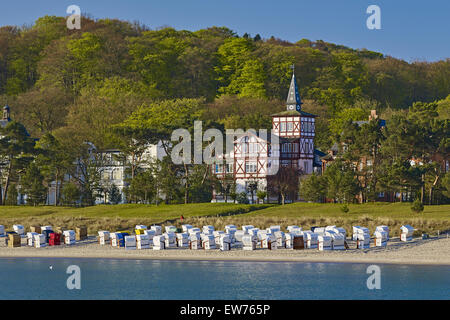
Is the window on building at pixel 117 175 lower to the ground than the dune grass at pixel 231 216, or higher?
higher

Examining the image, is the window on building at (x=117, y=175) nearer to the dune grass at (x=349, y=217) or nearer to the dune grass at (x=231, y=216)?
the dune grass at (x=231, y=216)

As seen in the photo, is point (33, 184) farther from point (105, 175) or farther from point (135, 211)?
point (135, 211)

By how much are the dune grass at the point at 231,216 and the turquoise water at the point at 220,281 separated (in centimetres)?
1311

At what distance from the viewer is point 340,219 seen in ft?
214

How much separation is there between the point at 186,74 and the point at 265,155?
169ft

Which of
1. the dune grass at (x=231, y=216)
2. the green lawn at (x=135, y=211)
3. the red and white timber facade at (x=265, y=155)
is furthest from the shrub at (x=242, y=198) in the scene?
the dune grass at (x=231, y=216)

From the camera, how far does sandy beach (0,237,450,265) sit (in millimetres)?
49741

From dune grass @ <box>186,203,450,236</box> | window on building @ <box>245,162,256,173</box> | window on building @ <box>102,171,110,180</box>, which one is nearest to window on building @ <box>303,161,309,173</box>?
window on building @ <box>245,162,256,173</box>

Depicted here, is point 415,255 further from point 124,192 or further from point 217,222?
point 124,192

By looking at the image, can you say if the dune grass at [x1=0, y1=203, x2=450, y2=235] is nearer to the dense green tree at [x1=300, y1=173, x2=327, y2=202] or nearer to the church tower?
the dense green tree at [x1=300, y1=173, x2=327, y2=202]

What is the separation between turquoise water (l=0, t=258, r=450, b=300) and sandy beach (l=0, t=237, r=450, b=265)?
1.76ft

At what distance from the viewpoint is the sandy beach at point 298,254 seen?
49741 mm

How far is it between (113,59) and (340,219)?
78.4 metres
